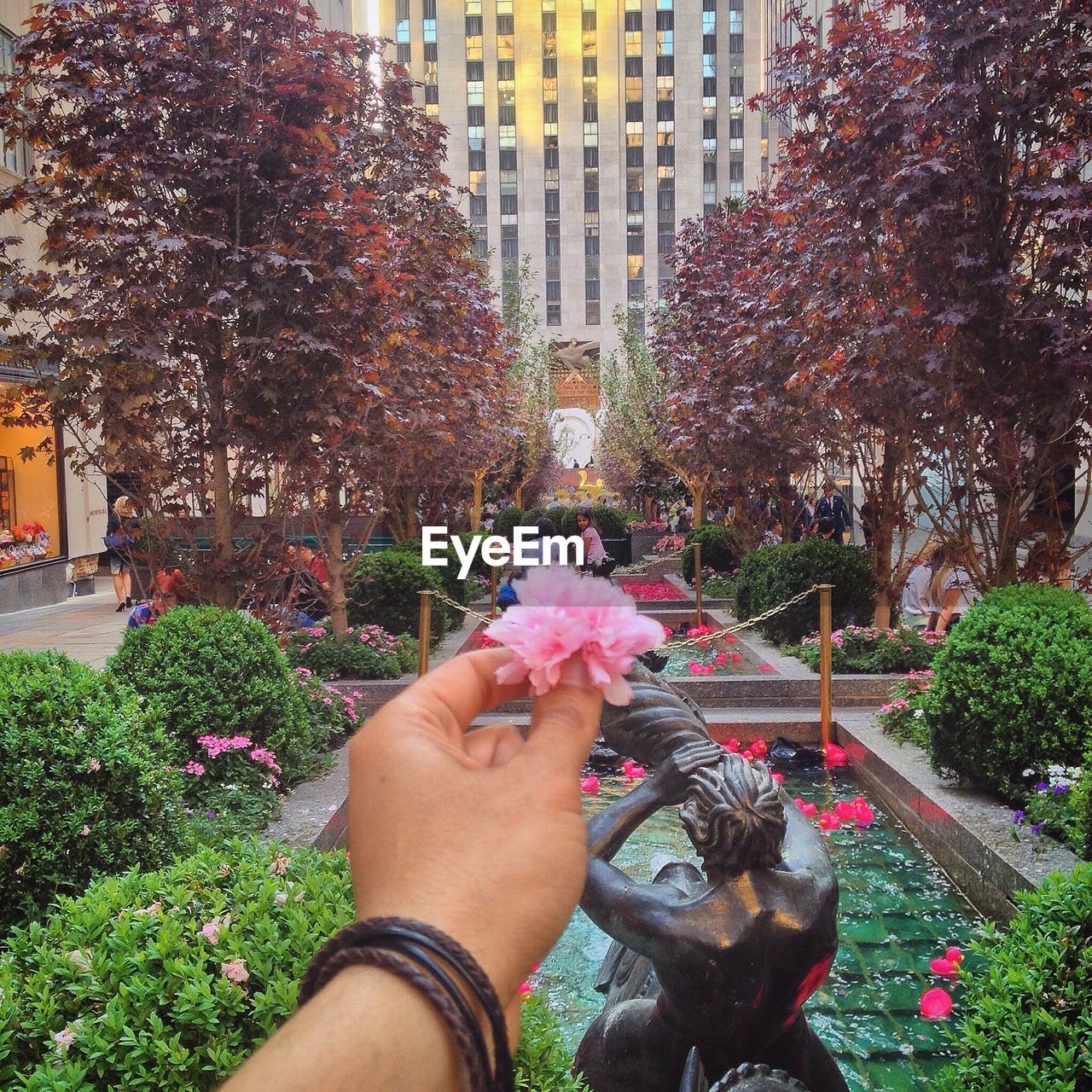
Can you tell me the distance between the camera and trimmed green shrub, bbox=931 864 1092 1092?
2.49 meters

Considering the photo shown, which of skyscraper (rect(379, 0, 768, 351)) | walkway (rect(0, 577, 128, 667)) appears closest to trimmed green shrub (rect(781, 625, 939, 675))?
walkway (rect(0, 577, 128, 667))

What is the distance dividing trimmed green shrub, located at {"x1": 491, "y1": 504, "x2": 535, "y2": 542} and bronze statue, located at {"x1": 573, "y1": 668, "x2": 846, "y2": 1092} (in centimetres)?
2841

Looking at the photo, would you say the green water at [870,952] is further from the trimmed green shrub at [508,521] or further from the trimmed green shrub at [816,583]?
the trimmed green shrub at [508,521]

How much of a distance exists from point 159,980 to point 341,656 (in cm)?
831

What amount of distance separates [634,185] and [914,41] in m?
81.8

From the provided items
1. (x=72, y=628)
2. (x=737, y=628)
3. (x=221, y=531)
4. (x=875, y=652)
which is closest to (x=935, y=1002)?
(x=737, y=628)

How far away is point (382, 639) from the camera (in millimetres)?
11539

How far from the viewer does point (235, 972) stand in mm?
2348

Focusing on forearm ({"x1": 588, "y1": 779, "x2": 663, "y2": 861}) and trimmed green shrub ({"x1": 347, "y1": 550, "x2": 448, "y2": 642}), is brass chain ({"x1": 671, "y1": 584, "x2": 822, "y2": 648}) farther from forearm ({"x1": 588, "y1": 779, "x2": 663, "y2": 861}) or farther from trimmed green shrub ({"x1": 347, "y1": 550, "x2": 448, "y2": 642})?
trimmed green shrub ({"x1": 347, "y1": 550, "x2": 448, "y2": 642})

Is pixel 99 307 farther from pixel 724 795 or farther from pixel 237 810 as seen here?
pixel 724 795

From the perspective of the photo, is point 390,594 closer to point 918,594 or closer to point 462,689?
point 918,594

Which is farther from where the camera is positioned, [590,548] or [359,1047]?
[590,548]

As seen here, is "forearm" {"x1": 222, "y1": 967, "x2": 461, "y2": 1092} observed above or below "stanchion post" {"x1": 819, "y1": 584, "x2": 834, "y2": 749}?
above

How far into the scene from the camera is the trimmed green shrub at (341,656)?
10375 millimetres
